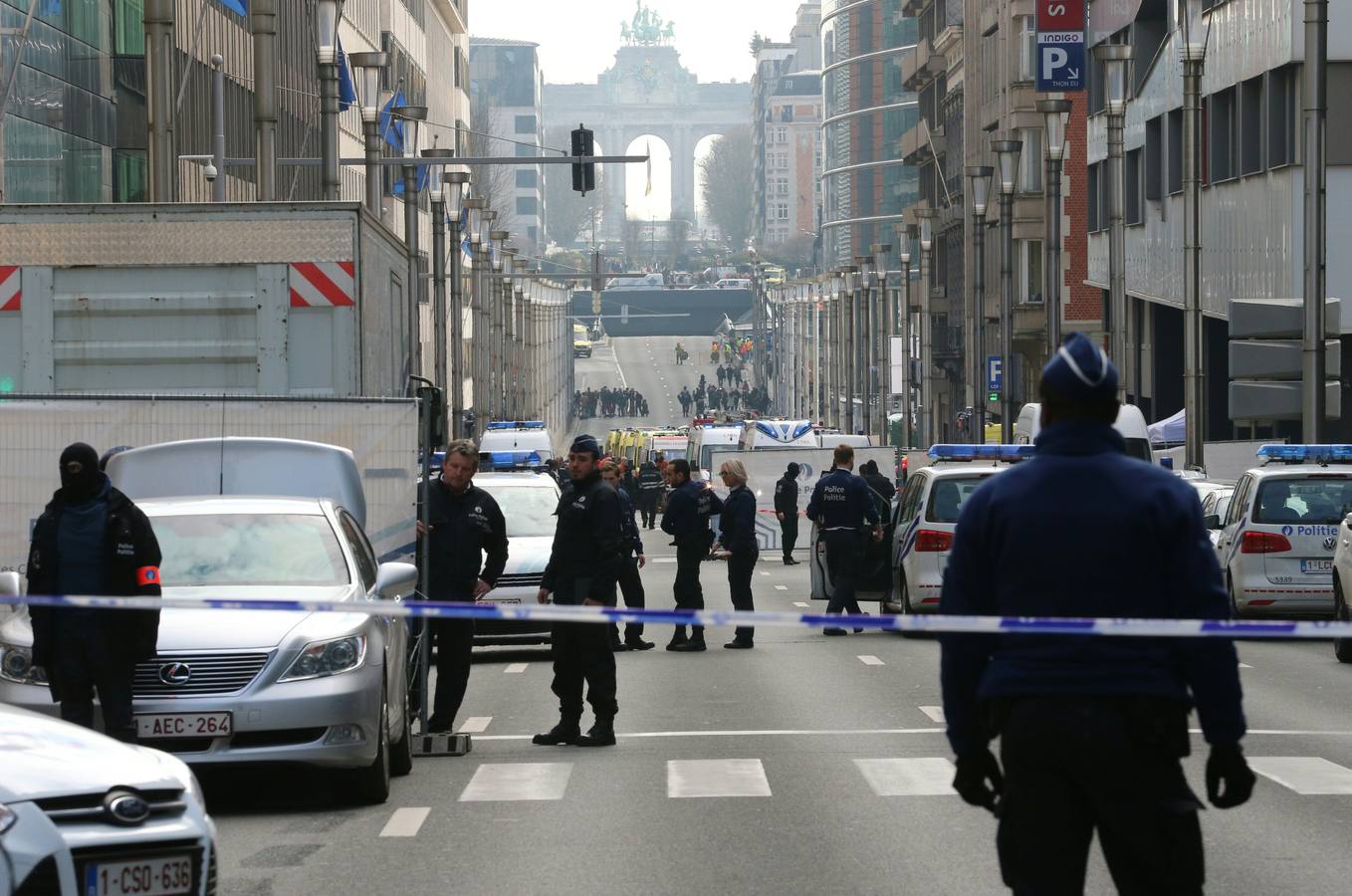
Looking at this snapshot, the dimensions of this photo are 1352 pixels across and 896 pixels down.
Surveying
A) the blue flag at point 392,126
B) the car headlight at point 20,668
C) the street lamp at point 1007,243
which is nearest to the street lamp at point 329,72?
the blue flag at point 392,126

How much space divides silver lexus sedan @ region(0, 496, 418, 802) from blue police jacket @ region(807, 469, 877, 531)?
36.2 ft

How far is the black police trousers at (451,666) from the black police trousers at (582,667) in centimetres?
61

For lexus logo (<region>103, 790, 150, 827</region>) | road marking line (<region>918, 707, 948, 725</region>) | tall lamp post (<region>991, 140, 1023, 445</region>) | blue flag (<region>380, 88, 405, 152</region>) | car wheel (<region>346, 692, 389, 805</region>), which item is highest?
blue flag (<region>380, 88, 405, 152</region>)

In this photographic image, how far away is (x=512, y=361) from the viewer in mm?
105250

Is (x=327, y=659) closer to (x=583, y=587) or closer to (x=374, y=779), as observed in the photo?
(x=374, y=779)

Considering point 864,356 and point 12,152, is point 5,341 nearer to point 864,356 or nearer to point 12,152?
point 12,152

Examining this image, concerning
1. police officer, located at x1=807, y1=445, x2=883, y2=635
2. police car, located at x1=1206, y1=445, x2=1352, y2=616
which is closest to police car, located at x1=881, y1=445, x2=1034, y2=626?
police officer, located at x1=807, y1=445, x2=883, y2=635

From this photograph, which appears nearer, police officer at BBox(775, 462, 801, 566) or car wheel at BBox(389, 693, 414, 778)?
car wheel at BBox(389, 693, 414, 778)

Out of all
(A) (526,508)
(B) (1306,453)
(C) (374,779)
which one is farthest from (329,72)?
(C) (374,779)

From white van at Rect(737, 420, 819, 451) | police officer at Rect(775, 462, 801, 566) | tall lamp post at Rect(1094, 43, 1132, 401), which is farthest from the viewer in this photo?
white van at Rect(737, 420, 819, 451)

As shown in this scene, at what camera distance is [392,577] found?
12.0 meters

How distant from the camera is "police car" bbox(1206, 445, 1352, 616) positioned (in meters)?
23.1

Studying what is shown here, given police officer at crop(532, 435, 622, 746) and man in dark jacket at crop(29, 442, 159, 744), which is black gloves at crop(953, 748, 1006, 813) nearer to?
man in dark jacket at crop(29, 442, 159, 744)

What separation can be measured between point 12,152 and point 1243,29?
71.7 ft
